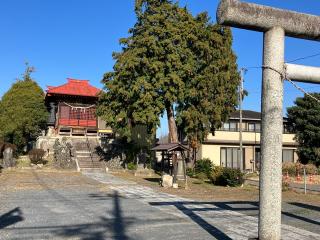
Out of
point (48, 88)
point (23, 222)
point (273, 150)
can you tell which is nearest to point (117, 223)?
point (23, 222)

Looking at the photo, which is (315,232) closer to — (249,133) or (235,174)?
(235,174)

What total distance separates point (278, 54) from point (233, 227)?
599cm

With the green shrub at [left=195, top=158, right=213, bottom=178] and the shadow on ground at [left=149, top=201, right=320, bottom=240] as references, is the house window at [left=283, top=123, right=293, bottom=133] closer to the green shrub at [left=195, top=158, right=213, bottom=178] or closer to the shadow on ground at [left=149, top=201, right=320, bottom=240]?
the green shrub at [left=195, top=158, right=213, bottom=178]

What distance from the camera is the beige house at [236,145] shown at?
39.4 m

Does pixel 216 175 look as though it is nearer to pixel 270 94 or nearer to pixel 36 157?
pixel 36 157

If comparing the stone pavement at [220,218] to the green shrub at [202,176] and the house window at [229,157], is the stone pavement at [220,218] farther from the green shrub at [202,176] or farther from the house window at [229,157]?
the house window at [229,157]

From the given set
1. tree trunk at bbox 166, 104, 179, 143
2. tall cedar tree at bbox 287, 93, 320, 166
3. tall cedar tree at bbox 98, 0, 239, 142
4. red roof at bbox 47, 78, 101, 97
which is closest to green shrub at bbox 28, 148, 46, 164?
tall cedar tree at bbox 98, 0, 239, 142

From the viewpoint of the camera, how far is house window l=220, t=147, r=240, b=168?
40.0m

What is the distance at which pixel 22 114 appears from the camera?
3703 centimetres

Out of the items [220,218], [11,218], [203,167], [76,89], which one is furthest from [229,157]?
[11,218]

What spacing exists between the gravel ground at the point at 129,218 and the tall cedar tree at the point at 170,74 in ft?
36.2

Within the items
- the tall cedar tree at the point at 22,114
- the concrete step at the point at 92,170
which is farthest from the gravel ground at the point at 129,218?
the tall cedar tree at the point at 22,114

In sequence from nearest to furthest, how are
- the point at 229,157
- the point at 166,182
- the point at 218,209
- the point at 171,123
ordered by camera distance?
1. the point at 218,209
2. the point at 166,182
3. the point at 171,123
4. the point at 229,157

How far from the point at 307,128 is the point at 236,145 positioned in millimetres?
6878
